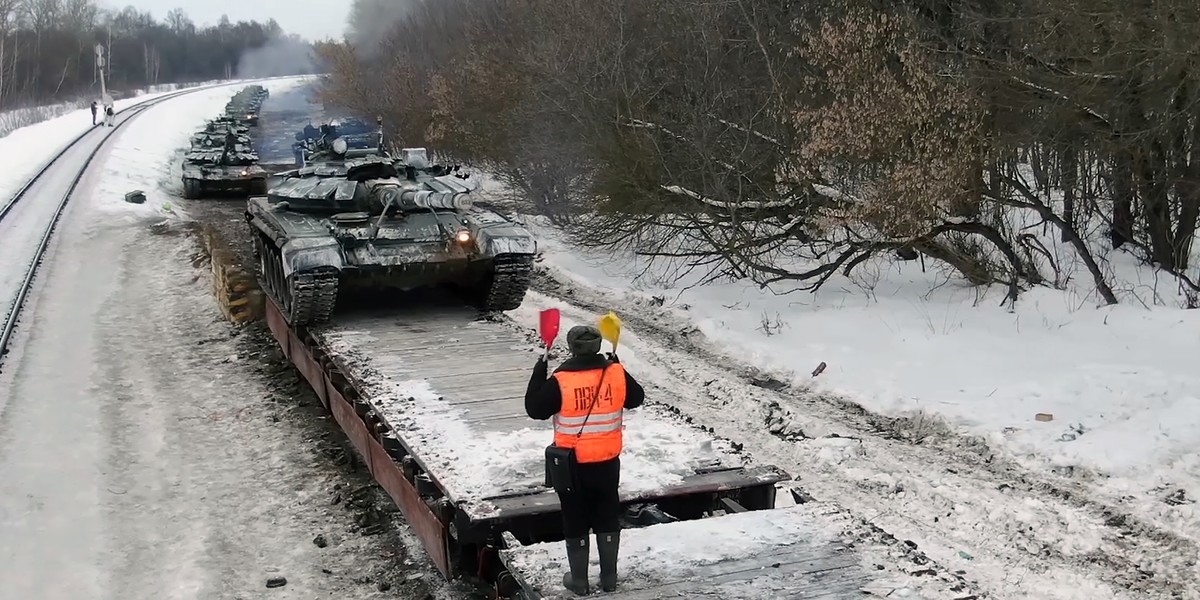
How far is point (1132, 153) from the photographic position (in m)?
11.6

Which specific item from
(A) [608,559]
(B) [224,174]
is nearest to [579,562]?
(A) [608,559]

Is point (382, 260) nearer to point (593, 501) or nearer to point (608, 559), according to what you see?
point (593, 501)

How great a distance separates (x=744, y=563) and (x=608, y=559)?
2.46 ft

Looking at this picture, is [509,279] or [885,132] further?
[885,132]

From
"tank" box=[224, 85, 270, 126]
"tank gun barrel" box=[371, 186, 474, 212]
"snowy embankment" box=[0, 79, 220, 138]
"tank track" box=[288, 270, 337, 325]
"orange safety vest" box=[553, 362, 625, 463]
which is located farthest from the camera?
"tank" box=[224, 85, 270, 126]

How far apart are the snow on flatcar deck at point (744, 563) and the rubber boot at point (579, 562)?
0.21ft

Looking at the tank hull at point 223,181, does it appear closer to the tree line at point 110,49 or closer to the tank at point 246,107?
the tank at point 246,107

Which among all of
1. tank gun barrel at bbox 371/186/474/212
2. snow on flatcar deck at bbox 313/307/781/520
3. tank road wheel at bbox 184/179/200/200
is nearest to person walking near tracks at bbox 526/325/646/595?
snow on flatcar deck at bbox 313/307/781/520

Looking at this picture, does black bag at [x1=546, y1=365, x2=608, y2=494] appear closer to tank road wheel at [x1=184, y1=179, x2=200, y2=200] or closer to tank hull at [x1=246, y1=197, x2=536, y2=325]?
tank hull at [x1=246, y1=197, x2=536, y2=325]

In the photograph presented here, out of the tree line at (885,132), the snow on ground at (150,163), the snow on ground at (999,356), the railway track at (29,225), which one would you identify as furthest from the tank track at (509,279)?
the snow on ground at (150,163)

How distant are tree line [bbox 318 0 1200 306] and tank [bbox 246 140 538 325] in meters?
3.49

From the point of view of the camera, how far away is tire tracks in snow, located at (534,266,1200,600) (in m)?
6.36

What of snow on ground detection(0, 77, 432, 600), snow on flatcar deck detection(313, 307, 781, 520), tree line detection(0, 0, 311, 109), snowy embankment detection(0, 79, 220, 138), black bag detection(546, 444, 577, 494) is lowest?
snow on ground detection(0, 77, 432, 600)

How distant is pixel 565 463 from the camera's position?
521 centimetres
